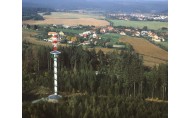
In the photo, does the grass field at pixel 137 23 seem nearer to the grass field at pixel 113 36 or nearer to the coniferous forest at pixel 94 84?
the grass field at pixel 113 36

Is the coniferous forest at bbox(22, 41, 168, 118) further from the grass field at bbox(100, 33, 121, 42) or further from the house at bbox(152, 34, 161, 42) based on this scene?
the house at bbox(152, 34, 161, 42)

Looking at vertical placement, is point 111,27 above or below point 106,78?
above

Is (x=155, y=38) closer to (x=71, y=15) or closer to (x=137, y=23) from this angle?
(x=137, y=23)

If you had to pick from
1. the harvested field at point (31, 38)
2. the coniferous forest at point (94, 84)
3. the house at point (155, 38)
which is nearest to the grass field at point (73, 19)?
the harvested field at point (31, 38)
